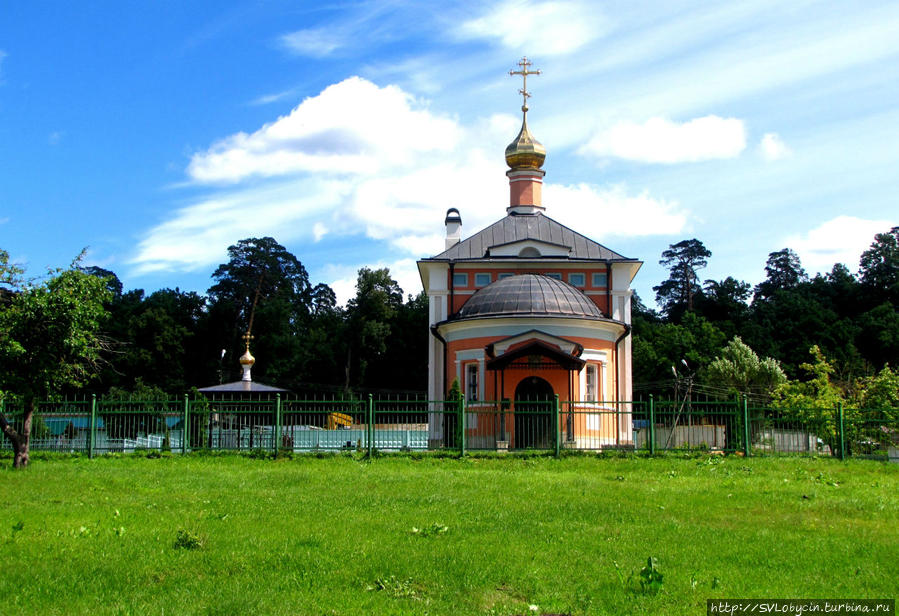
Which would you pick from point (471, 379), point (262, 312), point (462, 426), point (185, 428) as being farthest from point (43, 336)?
point (262, 312)

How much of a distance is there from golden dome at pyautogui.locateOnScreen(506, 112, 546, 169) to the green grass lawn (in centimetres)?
2322

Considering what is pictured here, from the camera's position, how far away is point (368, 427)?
18047 millimetres

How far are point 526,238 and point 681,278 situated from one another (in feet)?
147

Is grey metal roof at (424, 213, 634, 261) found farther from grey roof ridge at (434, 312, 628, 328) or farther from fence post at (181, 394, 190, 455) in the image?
fence post at (181, 394, 190, 455)

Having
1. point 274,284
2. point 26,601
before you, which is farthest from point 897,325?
point 26,601

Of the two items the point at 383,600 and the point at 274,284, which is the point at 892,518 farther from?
the point at 274,284

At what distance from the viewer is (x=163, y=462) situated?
16.5m

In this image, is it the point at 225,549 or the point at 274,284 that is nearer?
the point at 225,549

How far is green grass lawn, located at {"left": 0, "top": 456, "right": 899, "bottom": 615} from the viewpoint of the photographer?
6898mm

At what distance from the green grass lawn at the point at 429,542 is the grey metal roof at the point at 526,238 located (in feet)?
60.1

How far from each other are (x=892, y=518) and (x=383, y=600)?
6.63 metres

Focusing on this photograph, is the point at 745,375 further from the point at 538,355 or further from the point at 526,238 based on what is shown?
the point at 538,355

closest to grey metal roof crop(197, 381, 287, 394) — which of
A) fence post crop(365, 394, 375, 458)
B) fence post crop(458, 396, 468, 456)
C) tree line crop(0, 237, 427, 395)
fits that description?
fence post crop(365, 394, 375, 458)

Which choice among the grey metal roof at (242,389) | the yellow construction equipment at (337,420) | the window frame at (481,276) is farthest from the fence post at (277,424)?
the window frame at (481,276)
